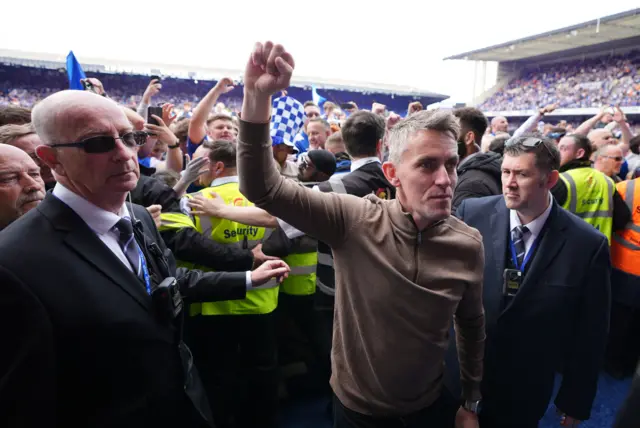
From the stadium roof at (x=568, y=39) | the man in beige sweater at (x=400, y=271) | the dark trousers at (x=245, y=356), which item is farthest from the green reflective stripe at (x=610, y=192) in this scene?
the stadium roof at (x=568, y=39)

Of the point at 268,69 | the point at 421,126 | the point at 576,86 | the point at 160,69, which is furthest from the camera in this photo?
the point at 160,69

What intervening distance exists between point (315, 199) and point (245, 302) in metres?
1.55

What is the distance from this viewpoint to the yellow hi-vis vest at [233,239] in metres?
2.80

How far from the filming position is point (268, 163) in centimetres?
136

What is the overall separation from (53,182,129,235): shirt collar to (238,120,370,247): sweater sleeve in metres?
0.60

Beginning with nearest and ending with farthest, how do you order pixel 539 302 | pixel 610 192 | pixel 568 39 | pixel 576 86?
pixel 539 302, pixel 610 192, pixel 568 39, pixel 576 86

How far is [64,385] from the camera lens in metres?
1.31

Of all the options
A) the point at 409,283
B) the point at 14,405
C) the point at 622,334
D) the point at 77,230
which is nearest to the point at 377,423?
the point at 409,283

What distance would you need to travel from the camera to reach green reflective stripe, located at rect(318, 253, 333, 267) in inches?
114

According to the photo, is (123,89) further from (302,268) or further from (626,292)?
(626,292)

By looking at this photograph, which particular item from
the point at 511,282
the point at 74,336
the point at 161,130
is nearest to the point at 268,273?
the point at 74,336

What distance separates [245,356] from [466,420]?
64.2 inches

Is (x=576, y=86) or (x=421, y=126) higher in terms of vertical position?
(x=576, y=86)

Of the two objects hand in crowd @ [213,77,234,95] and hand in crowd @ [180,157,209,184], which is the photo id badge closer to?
hand in crowd @ [180,157,209,184]
